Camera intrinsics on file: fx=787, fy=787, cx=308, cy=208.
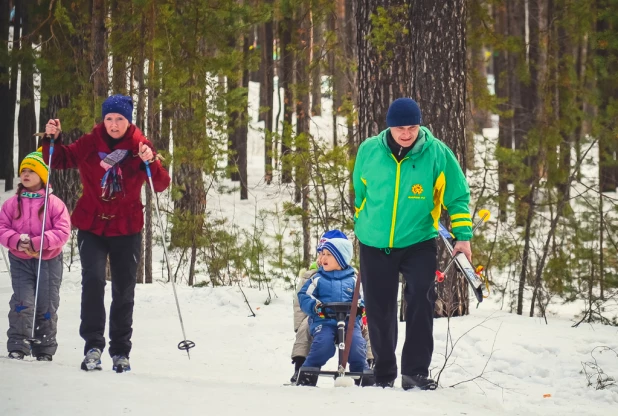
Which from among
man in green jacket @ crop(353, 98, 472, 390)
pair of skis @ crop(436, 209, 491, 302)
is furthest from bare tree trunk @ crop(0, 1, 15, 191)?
pair of skis @ crop(436, 209, 491, 302)

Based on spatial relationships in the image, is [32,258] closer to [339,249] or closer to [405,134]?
[339,249]

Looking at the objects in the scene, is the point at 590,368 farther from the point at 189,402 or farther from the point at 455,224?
the point at 189,402

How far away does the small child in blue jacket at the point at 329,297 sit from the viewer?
5.79 m

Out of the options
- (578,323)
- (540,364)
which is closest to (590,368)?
(540,364)

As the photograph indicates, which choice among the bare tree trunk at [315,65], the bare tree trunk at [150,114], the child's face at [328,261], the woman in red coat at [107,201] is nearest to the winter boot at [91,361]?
the woman in red coat at [107,201]

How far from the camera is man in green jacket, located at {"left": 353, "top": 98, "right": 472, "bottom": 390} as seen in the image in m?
4.92

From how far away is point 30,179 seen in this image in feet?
21.0

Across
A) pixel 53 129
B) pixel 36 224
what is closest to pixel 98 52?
pixel 36 224

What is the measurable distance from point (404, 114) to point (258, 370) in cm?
327

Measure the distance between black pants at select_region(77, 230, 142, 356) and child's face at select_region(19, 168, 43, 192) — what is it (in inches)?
46.7

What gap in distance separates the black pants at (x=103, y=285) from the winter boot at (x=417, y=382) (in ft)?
6.65

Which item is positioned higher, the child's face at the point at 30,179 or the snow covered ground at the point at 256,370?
the child's face at the point at 30,179

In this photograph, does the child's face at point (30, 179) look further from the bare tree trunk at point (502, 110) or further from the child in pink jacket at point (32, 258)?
the bare tree trunk at point (502, 110)

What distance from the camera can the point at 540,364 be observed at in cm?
689
